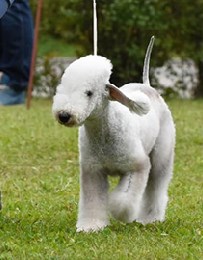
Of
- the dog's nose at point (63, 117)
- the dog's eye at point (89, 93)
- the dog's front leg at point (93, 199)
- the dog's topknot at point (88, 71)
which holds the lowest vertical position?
the dog's front leg at point (93, 199)

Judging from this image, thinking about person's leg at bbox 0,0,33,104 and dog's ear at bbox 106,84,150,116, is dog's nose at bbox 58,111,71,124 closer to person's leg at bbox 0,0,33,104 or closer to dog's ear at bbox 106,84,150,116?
dog's ear at bbox 106,84,150,116

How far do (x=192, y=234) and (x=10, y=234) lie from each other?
99 cm

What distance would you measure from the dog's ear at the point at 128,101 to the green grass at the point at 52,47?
42.8ft

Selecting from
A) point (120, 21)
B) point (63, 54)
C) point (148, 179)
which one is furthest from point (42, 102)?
point (148, 179)

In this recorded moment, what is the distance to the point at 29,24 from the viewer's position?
873 centimetres

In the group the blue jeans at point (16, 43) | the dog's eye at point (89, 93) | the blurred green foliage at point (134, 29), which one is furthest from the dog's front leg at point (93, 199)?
the blurred green foliage at point (134, 29)

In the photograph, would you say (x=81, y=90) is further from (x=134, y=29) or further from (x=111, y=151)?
(x=134, y=29)

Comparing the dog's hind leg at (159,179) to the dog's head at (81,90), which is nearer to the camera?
the dog's head at (81,90)

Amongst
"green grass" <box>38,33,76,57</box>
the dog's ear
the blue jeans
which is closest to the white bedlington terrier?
the dog's ear

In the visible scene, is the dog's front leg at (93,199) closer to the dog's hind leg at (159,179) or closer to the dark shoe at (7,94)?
the dog's hind leg at (159,179)

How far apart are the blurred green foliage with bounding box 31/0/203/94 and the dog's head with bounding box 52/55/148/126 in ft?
36.0

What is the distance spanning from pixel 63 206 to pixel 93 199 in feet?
4.09

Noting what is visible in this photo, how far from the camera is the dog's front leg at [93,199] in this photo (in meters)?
5.86

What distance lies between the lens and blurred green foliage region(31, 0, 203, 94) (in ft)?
55.0
